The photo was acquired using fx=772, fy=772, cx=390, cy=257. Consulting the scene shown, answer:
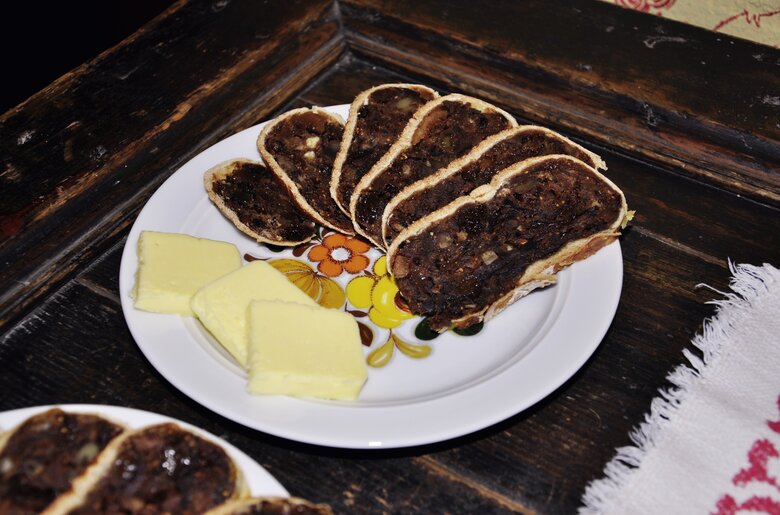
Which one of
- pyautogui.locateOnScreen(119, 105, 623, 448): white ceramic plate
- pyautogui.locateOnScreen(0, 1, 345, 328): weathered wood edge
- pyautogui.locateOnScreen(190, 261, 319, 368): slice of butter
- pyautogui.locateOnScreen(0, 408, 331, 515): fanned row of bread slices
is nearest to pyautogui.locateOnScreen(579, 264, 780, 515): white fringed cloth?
pyautogui.locateOnScreen(119, 105, 623, 448): white ceramic plate

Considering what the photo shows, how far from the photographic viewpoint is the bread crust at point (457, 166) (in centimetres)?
212

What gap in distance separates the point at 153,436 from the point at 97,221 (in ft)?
3.36

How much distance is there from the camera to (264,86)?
9.17 feet

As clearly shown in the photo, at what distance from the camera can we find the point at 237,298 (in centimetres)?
191

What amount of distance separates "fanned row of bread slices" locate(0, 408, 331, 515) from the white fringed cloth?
0.71 m

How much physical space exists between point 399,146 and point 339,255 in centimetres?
37

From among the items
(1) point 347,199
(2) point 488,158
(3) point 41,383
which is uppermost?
(2) point 488,158

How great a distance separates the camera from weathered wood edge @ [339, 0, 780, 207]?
2.46 m

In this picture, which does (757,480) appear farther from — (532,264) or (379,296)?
(379,296)

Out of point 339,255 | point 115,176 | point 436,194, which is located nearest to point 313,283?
point 339,255

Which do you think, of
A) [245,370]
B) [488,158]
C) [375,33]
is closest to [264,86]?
[375,33]

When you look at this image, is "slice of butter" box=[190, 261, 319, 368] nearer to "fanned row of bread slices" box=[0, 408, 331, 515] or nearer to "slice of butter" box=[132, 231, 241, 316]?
"slice of butter" box=[132, 231, 241, 316]

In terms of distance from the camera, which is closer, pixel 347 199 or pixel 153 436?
pixel 153 436

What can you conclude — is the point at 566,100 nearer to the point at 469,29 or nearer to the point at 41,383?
the point at 469,29
